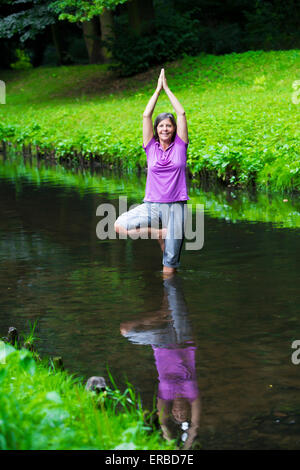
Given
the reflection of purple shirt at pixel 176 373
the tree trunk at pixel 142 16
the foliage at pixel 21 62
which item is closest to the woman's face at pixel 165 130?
the reflection of purple shirt at pixel 176 373

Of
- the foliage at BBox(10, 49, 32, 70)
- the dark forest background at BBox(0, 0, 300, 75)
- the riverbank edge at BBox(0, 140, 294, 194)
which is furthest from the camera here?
the foliage at BBox(10, 49, 32, 70)

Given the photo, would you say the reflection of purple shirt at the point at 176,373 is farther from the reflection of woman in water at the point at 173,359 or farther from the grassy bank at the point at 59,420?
the grassy bank at the point at 59,420

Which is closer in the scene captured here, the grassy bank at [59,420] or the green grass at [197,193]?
the grassy bank at [59,420]

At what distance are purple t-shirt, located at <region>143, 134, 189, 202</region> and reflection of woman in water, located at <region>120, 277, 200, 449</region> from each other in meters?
0.96

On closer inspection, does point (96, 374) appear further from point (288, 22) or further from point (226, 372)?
point (288, 22)

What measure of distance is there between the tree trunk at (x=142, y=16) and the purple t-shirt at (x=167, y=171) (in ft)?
81.8

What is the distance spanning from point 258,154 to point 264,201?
175 centimetres

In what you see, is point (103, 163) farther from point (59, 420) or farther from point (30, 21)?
point (59, 420)

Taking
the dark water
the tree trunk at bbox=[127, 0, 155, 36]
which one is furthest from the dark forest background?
the dark water

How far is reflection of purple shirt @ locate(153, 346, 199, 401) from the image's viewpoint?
5516mm

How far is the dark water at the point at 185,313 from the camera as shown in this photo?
5.33 metres

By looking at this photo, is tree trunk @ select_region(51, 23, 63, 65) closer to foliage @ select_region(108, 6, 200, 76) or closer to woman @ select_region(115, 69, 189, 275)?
foliage @ select_region(108, 6, 200, 76)
